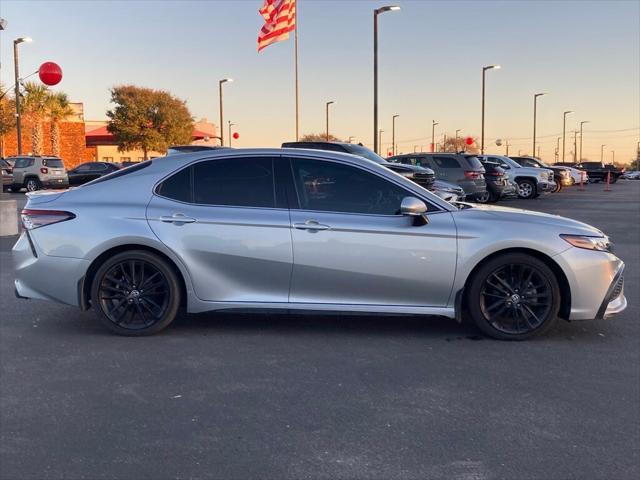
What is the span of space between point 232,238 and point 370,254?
3.75ft

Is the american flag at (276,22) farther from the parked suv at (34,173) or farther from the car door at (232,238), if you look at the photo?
the car door at (232,238)

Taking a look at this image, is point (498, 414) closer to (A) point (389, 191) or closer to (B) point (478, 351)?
(B) point (478, 351)

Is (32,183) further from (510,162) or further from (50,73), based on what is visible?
(510,162)

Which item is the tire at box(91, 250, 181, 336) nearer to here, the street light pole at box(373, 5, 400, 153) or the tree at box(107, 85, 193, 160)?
the street light pole at box(373, 5, 400, 153)

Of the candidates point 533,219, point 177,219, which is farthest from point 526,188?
point 177,219

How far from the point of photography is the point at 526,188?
2703 centimetres

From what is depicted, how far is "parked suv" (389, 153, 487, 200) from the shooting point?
20.2 meters

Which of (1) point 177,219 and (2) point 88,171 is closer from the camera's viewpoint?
(1) point 177,219

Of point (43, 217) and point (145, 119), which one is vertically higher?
point (145, 119)

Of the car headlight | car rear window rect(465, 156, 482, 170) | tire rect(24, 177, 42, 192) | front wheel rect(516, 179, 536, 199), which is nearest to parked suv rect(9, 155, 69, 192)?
tire rect(24, 177, 42, 192)

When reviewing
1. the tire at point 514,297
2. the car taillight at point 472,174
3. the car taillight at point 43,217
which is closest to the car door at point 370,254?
the tire at point 514,297

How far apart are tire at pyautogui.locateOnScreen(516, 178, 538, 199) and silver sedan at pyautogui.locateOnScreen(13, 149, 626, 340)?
879 inches

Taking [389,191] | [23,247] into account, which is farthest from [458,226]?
[23,247]

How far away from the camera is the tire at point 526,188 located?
88.3ft
